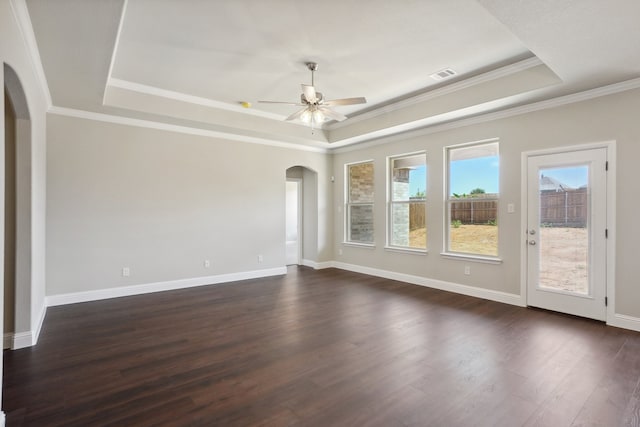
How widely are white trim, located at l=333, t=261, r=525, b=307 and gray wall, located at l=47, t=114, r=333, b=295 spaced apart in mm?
1803

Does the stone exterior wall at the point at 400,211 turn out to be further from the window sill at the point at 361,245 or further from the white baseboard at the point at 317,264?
the white baseboard at the point at 317,264

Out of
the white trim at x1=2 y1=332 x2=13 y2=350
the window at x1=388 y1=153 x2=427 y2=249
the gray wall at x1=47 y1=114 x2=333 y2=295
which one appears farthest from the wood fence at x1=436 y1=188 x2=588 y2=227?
the white trim at x1=2 y1=332 x2=13 y2=350

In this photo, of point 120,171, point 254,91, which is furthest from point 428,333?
point 120,171

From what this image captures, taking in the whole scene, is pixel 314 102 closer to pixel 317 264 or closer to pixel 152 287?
pixel 152 287

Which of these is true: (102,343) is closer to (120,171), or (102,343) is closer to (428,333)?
(120,171)

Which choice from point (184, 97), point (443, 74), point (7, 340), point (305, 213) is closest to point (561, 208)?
point (443, 74)

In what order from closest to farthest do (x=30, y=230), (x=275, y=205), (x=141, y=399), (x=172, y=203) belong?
1. (x=141, y=399)
2. (x=30, y=230)
3. (x=172, y=203)
4. (x=275, y=205)

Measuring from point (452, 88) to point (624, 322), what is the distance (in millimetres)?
3439

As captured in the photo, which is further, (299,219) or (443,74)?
(299,219)

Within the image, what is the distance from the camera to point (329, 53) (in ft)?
11.8

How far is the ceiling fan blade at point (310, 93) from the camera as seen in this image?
3635 mm

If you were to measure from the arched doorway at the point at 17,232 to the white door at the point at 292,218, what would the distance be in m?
4.96

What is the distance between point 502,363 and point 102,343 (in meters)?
3.75

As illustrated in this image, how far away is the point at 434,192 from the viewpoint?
5508mm
